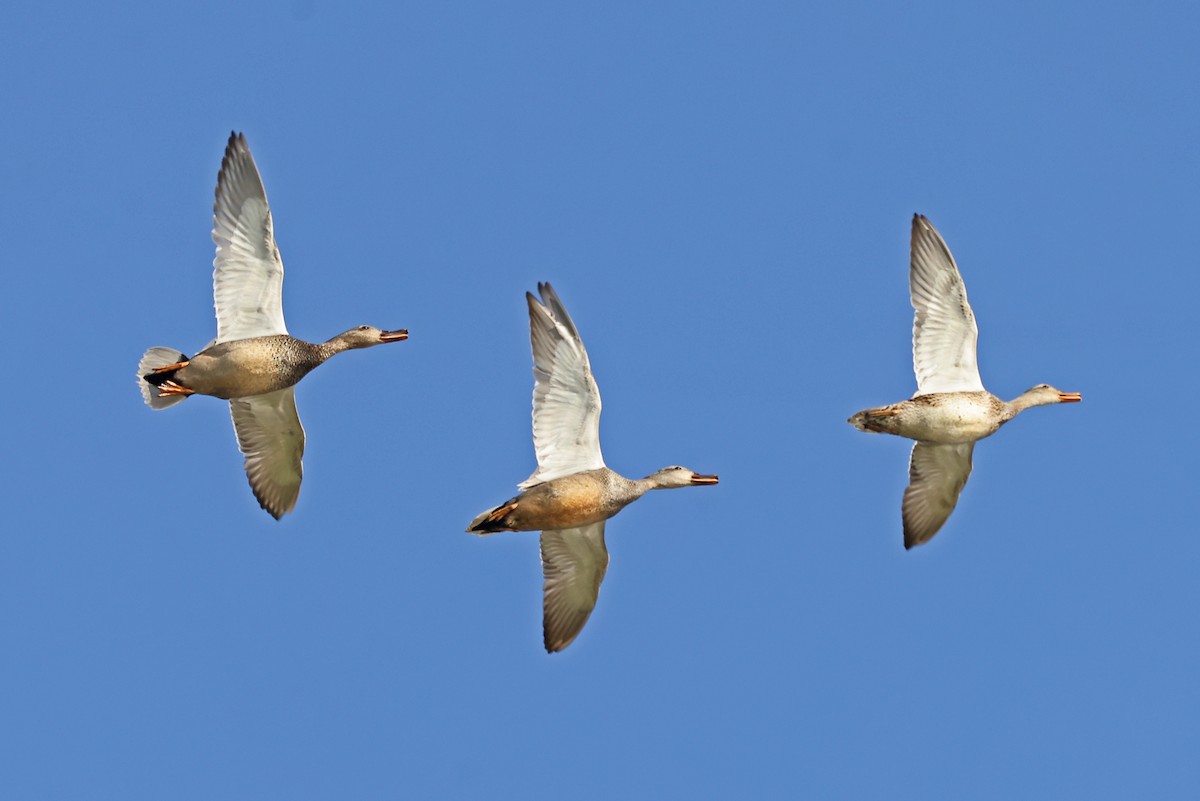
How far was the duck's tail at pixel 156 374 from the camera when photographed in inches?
1150

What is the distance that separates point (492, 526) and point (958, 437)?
6.46m

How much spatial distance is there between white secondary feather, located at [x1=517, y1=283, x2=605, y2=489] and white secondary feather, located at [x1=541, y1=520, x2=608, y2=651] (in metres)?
1.33

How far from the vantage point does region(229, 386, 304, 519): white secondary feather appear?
99.5ft

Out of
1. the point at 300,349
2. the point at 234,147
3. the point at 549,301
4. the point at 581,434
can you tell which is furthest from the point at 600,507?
the point at 234,147

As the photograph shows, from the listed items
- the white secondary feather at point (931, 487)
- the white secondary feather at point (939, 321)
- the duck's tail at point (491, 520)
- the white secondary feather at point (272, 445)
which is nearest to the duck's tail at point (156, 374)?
the white secondary feather at point (272, 445)

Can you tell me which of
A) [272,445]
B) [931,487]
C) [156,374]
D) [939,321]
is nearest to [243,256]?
[156,374]

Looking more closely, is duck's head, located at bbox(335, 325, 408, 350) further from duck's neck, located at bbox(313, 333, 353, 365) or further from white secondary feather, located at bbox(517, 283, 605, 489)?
white secondary feather, located at bbox(517, 283, 605, 489)

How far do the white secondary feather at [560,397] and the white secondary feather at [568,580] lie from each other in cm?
133

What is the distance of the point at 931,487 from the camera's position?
101 ft

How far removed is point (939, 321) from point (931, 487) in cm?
243

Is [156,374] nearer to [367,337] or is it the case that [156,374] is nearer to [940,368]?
[367,337]

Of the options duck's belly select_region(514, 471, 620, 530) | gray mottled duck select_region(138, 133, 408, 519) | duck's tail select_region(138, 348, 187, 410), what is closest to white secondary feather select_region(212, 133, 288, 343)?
gray mottled duck select_region(138, 133, 408, 519)

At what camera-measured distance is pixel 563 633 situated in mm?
28828

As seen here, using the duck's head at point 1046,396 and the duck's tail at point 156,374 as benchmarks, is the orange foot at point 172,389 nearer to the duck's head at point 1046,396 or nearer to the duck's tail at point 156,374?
the duck's tail at point 156,374
